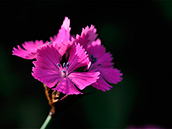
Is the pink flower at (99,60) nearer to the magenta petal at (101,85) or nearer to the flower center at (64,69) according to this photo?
the magenta petal at (101,85)

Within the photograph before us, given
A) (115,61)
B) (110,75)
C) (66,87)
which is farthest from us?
(115,61)

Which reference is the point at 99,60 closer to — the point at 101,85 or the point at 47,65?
the point at 101,85

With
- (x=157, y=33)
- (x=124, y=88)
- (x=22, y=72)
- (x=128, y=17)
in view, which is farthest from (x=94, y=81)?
(x=157, y=33)

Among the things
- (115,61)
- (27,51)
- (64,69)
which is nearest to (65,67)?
(64,69)

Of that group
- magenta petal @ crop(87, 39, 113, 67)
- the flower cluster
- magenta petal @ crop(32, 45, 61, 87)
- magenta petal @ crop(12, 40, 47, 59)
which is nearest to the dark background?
magenta petal @ crop(12, 40, 47, 59)

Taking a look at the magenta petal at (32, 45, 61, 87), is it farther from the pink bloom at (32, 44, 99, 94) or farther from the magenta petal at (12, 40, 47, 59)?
the magenta petal at (12, 40, 47, 59)

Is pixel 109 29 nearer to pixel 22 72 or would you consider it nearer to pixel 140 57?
pixel 140 57
